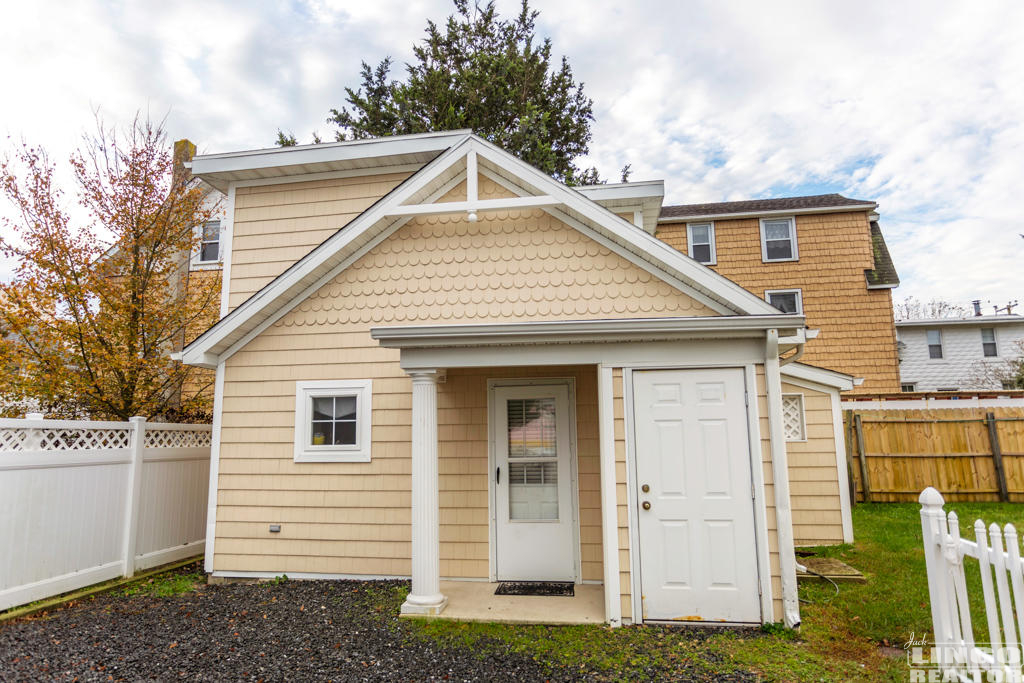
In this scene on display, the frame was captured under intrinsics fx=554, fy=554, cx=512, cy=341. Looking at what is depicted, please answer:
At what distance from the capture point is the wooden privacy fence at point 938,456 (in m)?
10.8

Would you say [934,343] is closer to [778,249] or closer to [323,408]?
[778,249]

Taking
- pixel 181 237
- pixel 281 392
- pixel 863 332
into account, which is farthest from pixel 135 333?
pixel 863 332

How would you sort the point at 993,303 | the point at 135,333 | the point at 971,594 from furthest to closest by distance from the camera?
the point at 993,303, the point at 135,333, the point at 971,594

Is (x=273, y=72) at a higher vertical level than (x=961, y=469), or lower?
higher

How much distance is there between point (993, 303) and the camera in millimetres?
25469

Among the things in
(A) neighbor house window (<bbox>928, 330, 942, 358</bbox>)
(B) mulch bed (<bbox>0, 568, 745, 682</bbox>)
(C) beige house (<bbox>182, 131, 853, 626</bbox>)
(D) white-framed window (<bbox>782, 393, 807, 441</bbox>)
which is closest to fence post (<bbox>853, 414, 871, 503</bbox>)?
(D) white-framed window (<bbox>782, 393, 807, 441</bbox>)

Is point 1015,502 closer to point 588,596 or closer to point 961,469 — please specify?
point 961,469

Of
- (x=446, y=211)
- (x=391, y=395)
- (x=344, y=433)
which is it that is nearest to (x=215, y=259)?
(x=344, y=433)

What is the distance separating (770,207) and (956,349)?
1275 centimetres

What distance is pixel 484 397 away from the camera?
6.53m

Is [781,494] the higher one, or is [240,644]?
[781,494]

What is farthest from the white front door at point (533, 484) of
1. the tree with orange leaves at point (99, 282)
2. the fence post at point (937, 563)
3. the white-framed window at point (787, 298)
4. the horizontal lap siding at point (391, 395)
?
the white-framed window at point (787, 298)

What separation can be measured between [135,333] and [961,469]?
1551cm

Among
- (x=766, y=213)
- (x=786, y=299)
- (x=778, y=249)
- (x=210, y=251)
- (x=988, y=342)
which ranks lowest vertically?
(x=988, y=342)
